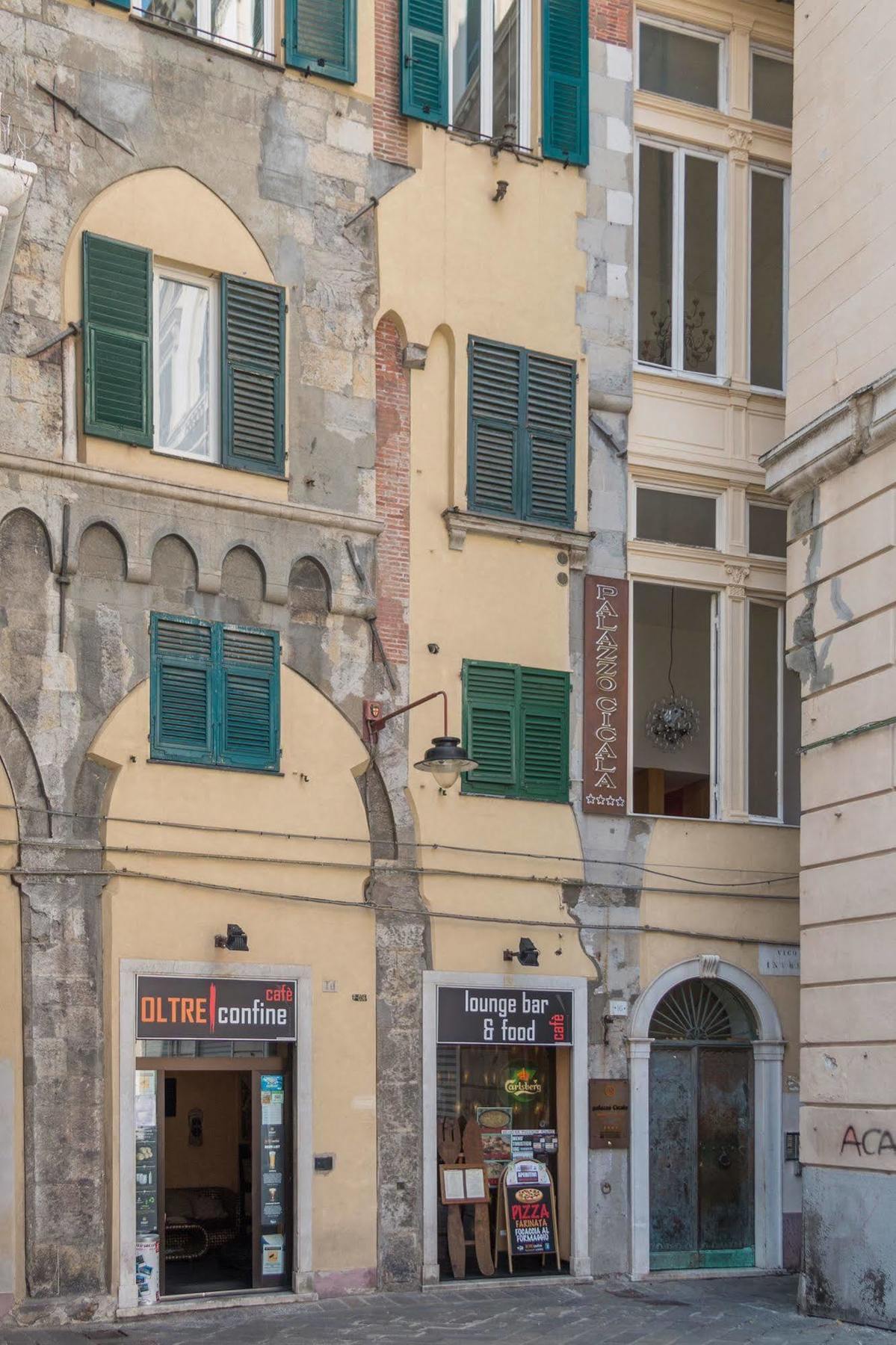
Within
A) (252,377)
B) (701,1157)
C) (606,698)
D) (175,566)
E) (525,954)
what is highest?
(252,377)

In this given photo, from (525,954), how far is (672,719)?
322 centimetres

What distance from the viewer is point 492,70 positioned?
64.4ft

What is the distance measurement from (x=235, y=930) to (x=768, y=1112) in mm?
6477

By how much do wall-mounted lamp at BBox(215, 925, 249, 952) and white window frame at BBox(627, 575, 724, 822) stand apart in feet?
15.9

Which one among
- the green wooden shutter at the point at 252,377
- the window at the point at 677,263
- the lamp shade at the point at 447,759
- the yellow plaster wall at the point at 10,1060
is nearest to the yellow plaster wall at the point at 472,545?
the window at the point at 677,263

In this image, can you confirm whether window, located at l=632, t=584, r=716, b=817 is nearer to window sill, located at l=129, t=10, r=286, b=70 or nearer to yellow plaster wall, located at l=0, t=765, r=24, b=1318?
window sill, located at l=129, t=10, r=286, b=70

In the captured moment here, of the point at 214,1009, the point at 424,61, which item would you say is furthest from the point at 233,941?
the point at 424,61

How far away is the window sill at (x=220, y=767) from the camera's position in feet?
54.2

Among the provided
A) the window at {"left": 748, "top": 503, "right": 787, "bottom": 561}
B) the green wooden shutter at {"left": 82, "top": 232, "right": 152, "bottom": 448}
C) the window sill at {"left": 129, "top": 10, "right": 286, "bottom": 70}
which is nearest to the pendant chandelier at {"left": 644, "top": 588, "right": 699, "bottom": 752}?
the window at {"left": 748, "top": 503, "right": 787, "bottom": 561}

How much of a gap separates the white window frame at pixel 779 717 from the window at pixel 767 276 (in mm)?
2420

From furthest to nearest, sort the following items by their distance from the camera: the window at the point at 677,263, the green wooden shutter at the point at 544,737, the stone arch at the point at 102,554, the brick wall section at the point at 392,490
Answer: the window at the point at 677,263, the green wooden shutter at the point at 544,737, the brick wall section at the point at 392,490, the stone arch at the point at 102,554

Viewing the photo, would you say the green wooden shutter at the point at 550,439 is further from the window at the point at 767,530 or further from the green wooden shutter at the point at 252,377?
the green wooden shutter at the point at 252,377

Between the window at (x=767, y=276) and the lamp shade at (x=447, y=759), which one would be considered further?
the window at (x=767, y=276)

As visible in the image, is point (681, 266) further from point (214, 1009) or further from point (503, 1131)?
point (214, 1009)
